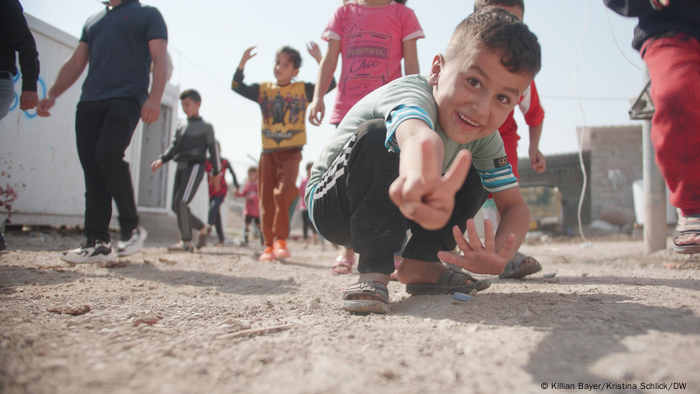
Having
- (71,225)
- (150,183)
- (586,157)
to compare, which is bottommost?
(71,225)

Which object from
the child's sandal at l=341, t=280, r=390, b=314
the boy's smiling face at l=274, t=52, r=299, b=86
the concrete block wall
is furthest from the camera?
the concrete block wall

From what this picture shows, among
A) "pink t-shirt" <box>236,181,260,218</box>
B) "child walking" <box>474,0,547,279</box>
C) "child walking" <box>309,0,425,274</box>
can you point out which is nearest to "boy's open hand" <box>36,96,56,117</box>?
"child walking" <box>309,0,425,274</box>

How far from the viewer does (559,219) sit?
10266mm

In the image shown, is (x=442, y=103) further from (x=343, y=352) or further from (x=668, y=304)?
(x=668, y=304)

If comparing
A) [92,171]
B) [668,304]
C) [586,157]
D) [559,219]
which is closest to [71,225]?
[92,171]

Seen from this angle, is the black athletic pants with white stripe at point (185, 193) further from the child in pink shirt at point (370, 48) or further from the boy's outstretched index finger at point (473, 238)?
the boy's outstretched index finger at point (473, 238)

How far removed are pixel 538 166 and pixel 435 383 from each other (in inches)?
81.7

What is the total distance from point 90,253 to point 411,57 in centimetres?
241

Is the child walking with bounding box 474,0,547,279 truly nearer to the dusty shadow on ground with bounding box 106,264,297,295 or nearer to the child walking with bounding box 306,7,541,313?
the child walking with bounding box 306,7,541,313

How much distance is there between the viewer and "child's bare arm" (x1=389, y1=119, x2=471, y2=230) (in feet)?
2.79

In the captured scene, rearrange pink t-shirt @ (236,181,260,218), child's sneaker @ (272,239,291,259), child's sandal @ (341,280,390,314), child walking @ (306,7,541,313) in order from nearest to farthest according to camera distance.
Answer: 1. child walking @ (306,7,541,313)
2. child's sandal @ (341,280,390,314)
3. child's sneaker @ (272,239,291,259)
4. pink t-shirt @ (236,181,260,218)

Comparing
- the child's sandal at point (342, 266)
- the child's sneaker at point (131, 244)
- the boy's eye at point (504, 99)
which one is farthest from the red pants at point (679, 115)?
the child's sneaker at point (131, 244)

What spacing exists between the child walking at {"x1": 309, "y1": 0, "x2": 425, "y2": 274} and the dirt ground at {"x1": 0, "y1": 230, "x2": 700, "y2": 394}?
1301 mm

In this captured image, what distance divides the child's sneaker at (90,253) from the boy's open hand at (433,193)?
239 centimetres
